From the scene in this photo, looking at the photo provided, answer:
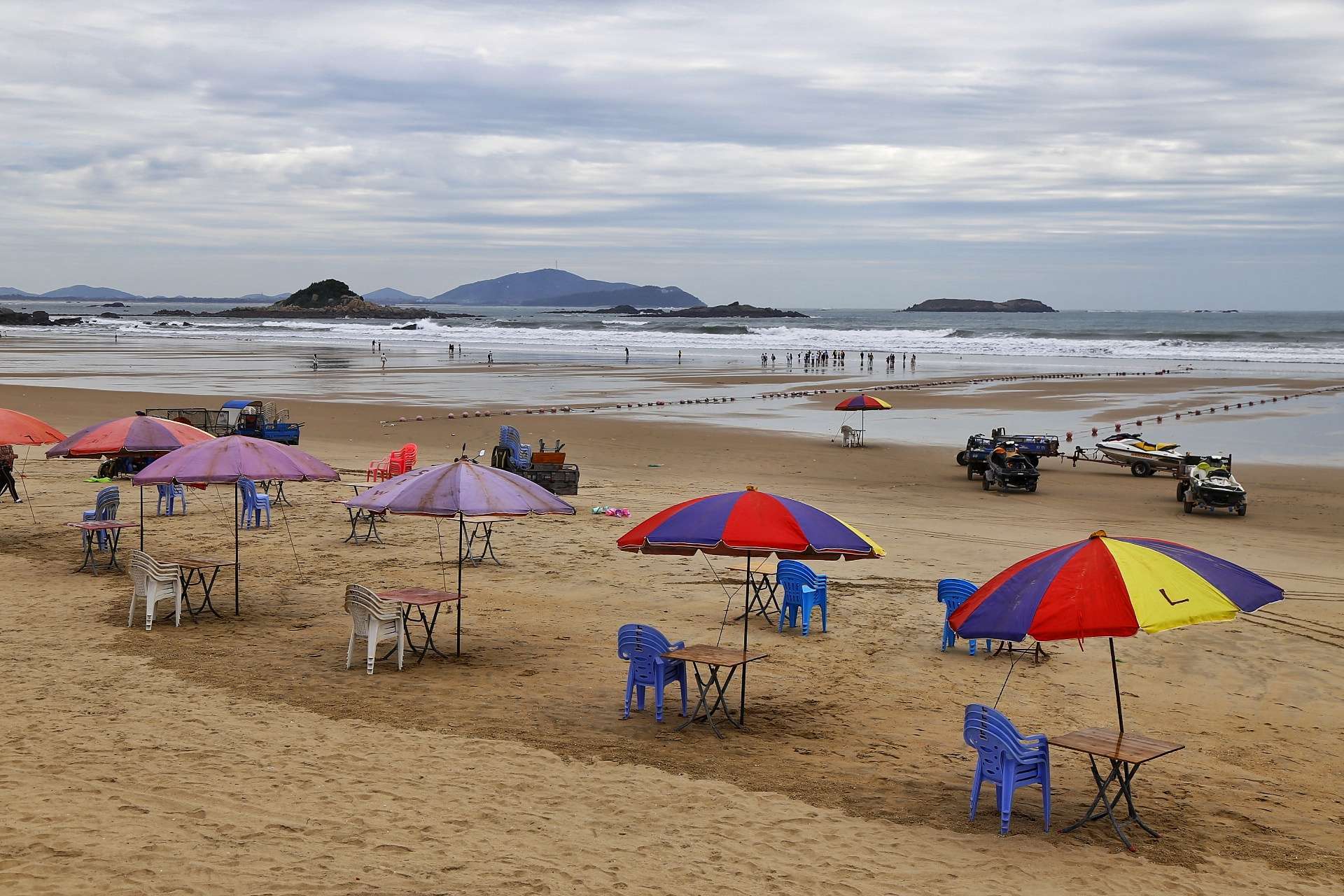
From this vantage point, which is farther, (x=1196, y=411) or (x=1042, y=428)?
(x=1196, y=411)

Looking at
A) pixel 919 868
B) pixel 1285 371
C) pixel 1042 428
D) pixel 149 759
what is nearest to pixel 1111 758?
pixel 919 868

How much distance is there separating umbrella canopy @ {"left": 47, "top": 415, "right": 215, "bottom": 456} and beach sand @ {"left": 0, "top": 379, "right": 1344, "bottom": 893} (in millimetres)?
1512

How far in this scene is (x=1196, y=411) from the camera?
3806 cm

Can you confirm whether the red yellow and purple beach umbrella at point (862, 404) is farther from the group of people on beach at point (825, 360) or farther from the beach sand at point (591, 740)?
the group of people on beach at point (825, 360)

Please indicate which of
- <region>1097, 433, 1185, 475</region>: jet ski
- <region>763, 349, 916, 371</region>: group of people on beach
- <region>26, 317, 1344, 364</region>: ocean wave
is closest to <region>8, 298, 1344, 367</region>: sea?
<region>26, 317, 1344, 364</region>: ocean wave

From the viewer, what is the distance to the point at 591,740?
8625mm

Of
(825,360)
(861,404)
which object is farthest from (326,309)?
(861,404)

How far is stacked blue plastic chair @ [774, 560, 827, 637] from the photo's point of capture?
11938 mm

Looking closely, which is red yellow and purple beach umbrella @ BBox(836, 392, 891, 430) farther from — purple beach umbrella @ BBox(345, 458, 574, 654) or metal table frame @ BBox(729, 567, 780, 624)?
purple beach umbrella @ BBox(345, 458, 574, 654)

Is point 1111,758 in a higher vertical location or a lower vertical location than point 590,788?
higher

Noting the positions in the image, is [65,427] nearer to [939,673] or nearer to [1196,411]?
[939,673]

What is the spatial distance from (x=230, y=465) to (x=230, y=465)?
1 cm

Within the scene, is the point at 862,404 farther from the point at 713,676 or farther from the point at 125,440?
the point at 713,676

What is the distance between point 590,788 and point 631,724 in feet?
4.87
